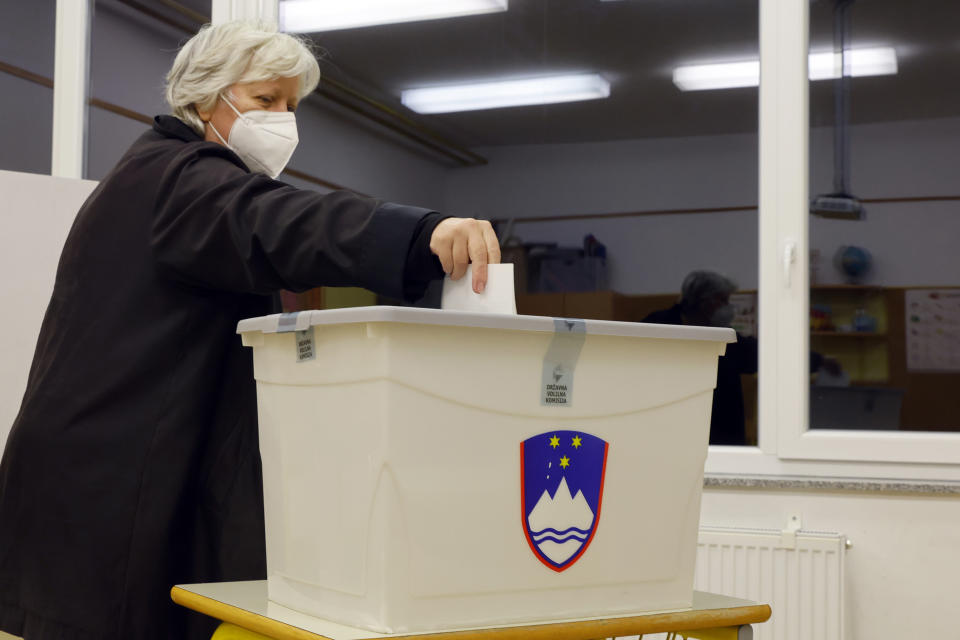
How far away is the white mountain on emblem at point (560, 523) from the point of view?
81 centimetres

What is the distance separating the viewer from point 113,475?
106cm

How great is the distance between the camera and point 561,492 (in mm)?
817

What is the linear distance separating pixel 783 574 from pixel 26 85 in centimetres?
251

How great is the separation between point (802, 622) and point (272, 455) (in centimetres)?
145

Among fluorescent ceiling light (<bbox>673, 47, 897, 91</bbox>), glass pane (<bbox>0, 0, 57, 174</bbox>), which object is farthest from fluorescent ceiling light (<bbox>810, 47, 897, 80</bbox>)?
glass pane (<bbox>0, 0, 57, 174</bbox>)

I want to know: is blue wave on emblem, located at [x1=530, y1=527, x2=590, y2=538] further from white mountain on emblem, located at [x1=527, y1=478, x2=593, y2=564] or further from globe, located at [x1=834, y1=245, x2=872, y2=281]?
globe, located at [x1=834, y1=245, x2=872, y2=281]

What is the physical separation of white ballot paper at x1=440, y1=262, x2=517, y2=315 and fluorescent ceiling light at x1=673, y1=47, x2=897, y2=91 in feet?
5.30

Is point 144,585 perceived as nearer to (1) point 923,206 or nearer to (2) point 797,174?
(2) point 797,174

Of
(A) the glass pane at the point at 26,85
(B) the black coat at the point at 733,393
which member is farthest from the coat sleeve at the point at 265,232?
(A) the glass pane at the point at 26,85

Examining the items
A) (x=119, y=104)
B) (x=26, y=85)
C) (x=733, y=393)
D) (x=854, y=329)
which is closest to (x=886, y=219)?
(x=854, y=329)

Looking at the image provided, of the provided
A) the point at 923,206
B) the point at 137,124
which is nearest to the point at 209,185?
the point at 923,206

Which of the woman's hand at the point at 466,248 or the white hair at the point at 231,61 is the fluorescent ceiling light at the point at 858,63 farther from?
the woman's hand at the point at 466,248

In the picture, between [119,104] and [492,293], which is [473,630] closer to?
[492,293]

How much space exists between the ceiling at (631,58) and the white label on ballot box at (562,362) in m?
1.62
